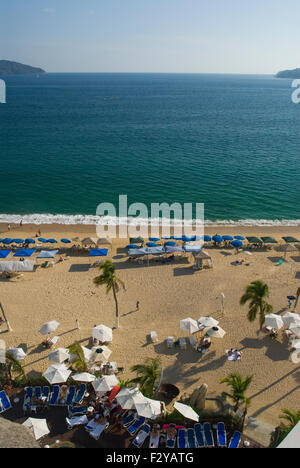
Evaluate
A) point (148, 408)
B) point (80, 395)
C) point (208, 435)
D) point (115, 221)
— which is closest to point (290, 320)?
point (208, 435)

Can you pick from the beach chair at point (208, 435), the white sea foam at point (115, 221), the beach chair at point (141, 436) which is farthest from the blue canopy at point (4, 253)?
the beach chair at point (208, 435)

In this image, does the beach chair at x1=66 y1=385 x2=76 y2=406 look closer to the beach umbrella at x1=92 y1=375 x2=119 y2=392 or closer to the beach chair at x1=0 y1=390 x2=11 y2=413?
the beach umbrella at x1=92 y1=375 x2=119 y2=392

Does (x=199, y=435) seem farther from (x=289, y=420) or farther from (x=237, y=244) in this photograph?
(x=237, y=244)

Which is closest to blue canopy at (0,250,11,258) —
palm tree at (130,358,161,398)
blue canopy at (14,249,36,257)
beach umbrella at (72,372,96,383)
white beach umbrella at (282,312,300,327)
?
blue canopy at (14,249,36,257)

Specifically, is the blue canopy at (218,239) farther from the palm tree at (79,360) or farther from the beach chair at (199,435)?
the beach chair at (199,435)

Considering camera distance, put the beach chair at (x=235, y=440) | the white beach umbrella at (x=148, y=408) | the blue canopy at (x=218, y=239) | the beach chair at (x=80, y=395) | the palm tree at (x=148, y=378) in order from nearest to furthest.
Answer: the beach chair at (x=235, y=440) < the white beach umbrella at (x=148, y=408) < the palm tree at (x=148, y=378) < the beach chair at (x=80, y=395) < the blue canopy at (x=218, y=239)

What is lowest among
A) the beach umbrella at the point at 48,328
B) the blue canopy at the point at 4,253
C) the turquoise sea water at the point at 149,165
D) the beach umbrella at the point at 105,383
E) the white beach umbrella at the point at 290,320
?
the beach umbrella at the point at 105,383

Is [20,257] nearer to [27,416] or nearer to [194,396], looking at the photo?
[27,416]

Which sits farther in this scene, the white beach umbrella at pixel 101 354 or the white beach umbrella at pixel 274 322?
the white beach umbrella at pixel 274 322
